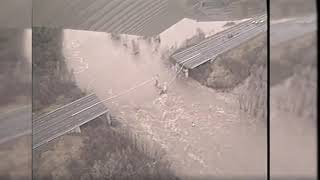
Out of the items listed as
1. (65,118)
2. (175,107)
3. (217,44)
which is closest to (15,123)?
(65,118)

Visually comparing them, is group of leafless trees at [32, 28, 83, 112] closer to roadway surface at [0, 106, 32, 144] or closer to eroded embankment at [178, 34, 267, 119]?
roadway surface at [0, 106, 32, 144]

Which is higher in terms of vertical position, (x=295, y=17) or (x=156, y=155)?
(x=295, y=17)

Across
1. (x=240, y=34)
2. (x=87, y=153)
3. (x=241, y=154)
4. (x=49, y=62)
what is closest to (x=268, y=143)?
(x=241, y=154)

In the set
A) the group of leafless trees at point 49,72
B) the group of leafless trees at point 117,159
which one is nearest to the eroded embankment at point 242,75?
the group of leafless trees at point 117,159

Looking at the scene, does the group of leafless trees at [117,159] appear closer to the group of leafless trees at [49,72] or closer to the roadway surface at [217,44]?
the group of leafless trees at [49,72]

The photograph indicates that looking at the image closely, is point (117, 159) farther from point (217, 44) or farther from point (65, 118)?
point (217, 44)

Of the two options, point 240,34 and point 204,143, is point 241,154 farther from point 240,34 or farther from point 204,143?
point 240,34
